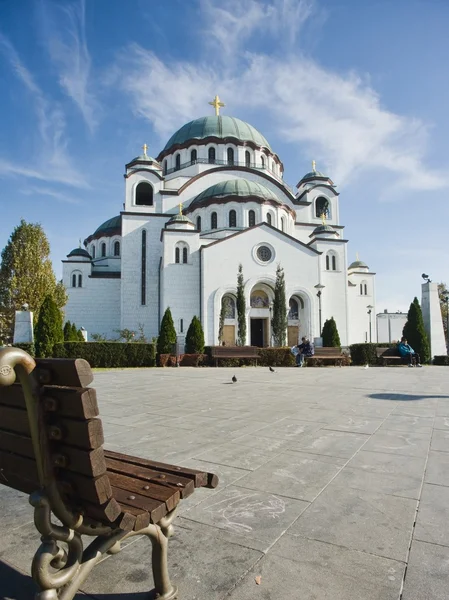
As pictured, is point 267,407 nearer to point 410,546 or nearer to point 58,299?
point 410,546

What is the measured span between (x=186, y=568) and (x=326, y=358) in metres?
18.6

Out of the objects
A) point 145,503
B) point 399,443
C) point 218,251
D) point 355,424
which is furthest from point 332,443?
point 218,251

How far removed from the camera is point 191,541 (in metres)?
2.34

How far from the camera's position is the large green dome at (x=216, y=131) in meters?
35.9

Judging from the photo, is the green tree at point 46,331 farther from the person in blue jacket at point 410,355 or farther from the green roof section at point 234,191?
the person in blue jacket at point 410,355

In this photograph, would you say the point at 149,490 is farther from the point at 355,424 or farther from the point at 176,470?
the point at 355,424

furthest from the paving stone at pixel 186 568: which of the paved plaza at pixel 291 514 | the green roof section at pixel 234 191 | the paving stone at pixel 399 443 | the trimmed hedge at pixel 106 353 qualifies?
the green roof section at pixel 234 191

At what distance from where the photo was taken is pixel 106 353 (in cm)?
1820

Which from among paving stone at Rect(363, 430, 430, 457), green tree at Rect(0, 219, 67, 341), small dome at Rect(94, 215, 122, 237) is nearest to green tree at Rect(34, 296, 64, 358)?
green tree at Rect(0, 219, 67, 341)

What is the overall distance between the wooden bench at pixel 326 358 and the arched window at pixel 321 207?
18475 mm

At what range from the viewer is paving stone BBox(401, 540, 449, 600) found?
6.05ft

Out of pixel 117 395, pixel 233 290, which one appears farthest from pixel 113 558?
pixel 233 290

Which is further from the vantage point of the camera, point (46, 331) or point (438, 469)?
point (46, 331)

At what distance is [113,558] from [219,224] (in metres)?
29.2
